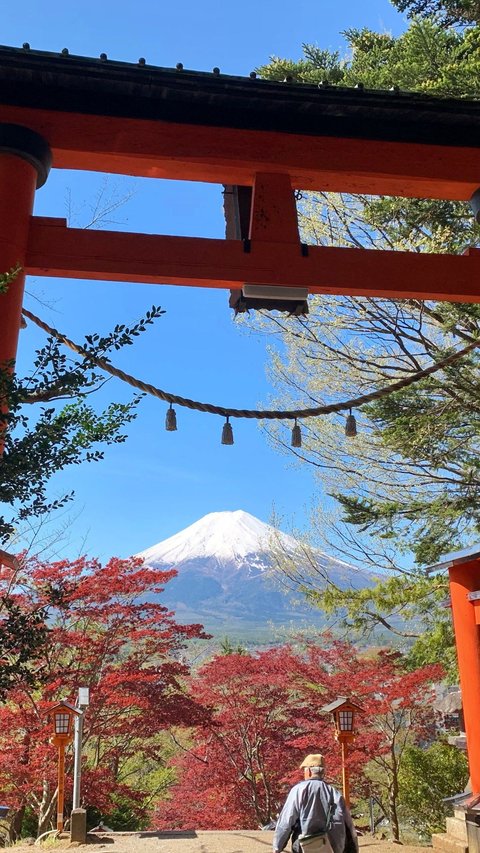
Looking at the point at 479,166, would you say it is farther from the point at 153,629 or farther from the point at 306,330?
A: the point at 153,629

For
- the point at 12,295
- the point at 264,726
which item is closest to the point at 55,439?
the point at 12,295

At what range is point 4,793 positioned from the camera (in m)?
7.86

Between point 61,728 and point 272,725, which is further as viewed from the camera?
point 272,725

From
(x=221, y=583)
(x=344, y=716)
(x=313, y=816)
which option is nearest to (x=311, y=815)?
(x=313, y=816)

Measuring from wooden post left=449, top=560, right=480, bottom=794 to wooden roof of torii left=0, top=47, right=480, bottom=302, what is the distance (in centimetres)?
232

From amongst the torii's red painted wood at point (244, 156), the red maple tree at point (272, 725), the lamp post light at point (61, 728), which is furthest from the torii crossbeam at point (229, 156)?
the red maple tree at point (272, 725)

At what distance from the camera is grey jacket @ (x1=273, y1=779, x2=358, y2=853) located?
333 cm

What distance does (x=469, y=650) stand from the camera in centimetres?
450

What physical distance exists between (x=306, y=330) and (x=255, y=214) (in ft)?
16.6

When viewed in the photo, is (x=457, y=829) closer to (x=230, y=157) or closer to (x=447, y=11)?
(x=230, y=157)

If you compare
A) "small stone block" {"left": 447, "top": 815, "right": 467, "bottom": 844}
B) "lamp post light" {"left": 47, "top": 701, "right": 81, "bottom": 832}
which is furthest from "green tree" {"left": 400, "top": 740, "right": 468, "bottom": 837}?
"lamp post light" {"left": 47, "top": 701, "right": 81, "bottom": 832}

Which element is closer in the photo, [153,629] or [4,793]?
[4,793]

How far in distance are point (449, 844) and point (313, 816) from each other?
6.46ft

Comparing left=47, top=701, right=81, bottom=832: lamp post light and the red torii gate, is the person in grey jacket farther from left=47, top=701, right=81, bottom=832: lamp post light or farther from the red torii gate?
left=47, top=701, right=81, bottom=832: lamp post light
